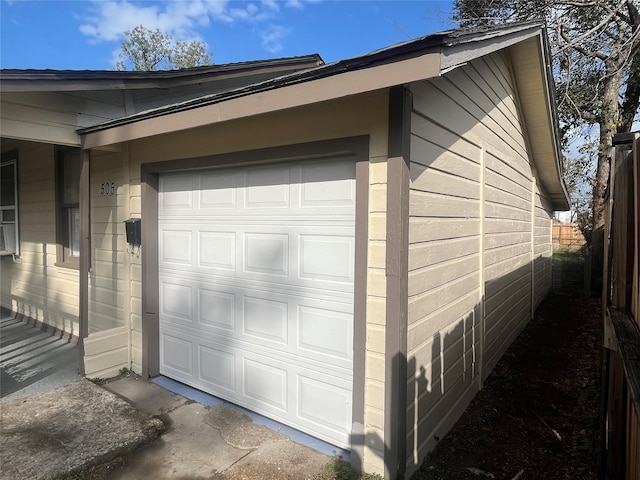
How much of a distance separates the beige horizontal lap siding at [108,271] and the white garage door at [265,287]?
1.73 feet

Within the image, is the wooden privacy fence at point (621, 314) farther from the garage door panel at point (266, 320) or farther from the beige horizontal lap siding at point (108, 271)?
the beige horizontal lap siding at point (108, 271)

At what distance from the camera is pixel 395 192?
2525 mm

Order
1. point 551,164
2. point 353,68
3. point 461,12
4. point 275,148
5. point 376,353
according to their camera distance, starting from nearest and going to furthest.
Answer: point 353,68 → point 376,353 → point 275,148 → point 551,164 → point 461,12

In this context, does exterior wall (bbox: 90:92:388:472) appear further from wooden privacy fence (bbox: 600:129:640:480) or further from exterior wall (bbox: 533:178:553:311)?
exterior wall (bbox: 533:178:553:311)

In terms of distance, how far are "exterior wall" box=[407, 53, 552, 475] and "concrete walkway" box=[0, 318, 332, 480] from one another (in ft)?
3.65

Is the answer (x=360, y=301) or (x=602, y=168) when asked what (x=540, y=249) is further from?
(x=360, y=301)

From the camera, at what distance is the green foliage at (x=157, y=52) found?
2591 centimetres

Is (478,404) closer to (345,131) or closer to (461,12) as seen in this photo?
(345,131)

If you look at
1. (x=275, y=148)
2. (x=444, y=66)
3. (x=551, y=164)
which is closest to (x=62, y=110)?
(x=275, y=148)

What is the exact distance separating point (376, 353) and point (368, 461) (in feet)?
2.46

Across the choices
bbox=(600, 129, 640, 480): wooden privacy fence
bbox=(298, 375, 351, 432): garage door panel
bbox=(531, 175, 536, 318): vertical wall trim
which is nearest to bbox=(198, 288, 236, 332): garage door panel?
bbox=(298, 375, 351, 432): garage door panel

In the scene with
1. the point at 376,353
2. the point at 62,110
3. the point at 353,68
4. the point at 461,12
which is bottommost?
the point at 376,353

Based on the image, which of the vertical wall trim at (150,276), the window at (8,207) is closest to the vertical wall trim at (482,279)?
the vertical wall trim at (150,276)

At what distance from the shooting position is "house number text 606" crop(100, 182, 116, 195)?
181 inches
